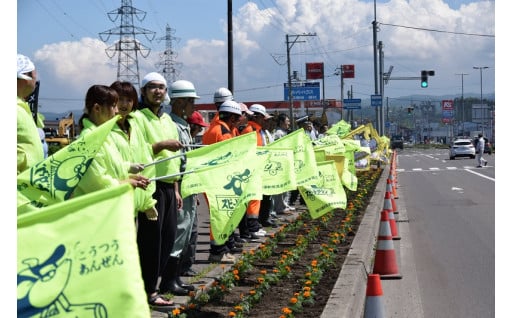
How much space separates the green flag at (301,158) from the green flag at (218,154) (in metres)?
3.87

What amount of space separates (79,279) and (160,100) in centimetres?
389

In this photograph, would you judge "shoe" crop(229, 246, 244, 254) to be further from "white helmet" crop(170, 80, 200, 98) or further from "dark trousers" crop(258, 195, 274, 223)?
"dark trousers" crop(258, 195, 274, 223)

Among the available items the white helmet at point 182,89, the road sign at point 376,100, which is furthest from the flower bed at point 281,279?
the road sign at point 376,100

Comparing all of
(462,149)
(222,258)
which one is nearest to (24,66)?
(222,258)

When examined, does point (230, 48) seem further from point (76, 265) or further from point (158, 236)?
point (76, 265)

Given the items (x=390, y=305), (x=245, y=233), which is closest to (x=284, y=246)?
(x=245, y=233)

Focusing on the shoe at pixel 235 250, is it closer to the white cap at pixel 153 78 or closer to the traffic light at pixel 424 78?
the white cap at pixel 153 78

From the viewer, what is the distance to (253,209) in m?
11.0

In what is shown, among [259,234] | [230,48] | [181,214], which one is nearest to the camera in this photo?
[181,214]

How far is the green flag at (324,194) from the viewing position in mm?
11195

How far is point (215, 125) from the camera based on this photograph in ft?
30.7

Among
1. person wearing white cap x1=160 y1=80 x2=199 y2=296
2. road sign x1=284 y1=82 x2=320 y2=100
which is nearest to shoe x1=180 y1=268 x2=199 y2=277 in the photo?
person wearing white cap x1=160 y1=80 x2=199 y2=296

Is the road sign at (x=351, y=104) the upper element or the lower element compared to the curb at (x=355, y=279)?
upper

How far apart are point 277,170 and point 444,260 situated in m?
2.64
